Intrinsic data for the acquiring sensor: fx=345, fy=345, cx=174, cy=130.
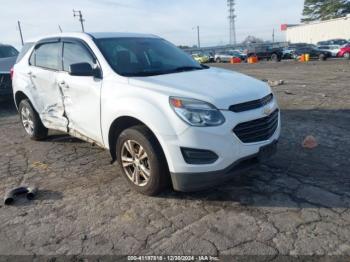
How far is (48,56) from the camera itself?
17.8ft

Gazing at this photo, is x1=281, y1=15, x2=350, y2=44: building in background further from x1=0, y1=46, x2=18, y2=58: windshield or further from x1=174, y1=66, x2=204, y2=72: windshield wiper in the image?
x1=174, y1=66, x2=204, y2=72: windshield wiper

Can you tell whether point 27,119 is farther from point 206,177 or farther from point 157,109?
point 206,177

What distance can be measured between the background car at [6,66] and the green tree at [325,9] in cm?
7039

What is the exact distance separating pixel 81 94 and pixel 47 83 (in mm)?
1083

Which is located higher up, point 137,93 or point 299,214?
point 137,93

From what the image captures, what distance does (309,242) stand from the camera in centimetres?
296


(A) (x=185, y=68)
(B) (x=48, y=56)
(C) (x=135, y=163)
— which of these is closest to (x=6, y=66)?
(B) (x=48, y=56)

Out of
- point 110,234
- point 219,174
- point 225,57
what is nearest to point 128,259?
point 110,234

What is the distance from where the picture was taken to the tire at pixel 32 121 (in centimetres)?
601

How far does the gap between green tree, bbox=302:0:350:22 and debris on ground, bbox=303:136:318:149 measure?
72.4 meters

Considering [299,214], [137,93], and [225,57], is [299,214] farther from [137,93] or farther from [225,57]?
[225,57]

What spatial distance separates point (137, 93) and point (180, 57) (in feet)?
4.98

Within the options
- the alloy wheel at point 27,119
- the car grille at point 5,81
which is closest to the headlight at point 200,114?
the alloy wheel at point 27,119

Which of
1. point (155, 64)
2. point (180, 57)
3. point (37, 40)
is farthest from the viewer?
point (37, 40)
